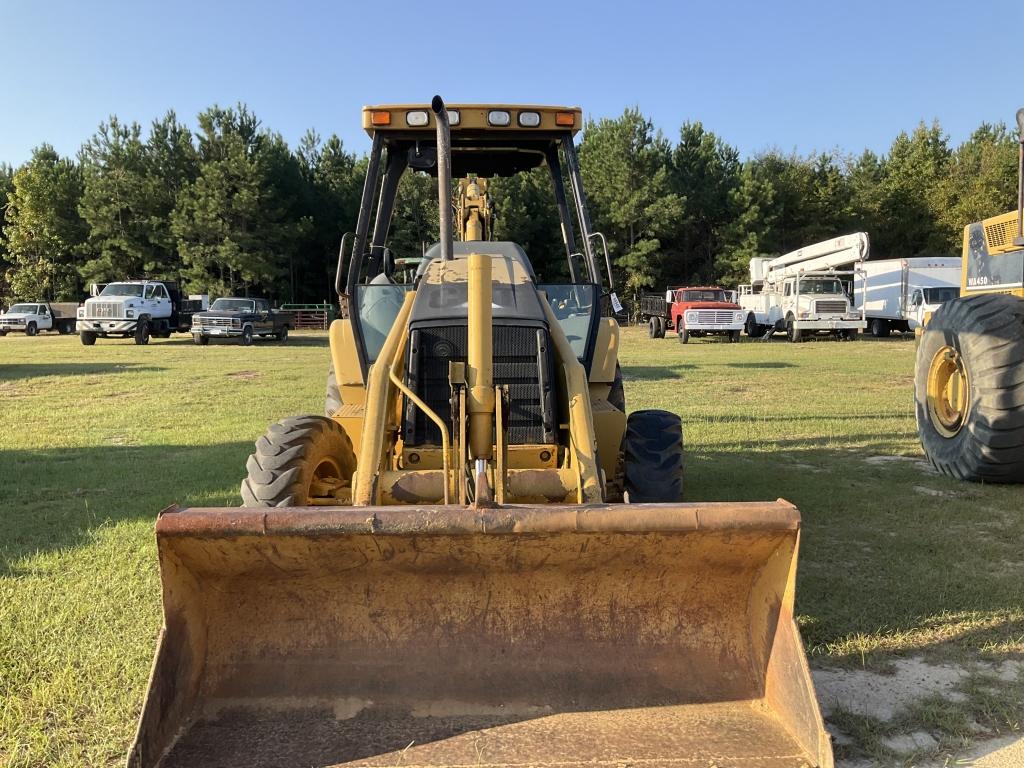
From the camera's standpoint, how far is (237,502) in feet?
18.6

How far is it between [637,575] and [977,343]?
14.9 feet

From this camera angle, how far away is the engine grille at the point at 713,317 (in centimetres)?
2655

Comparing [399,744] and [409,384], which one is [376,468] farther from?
[399,744]

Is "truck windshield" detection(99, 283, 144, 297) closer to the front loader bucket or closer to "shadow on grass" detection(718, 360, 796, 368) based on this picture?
"shadow on grass" detection(718, 360, 796, 368)

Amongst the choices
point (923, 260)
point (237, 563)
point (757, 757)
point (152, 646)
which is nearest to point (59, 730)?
point (152, 646)

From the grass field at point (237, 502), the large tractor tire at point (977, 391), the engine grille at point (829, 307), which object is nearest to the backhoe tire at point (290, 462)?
the grass field at point (237, 502)

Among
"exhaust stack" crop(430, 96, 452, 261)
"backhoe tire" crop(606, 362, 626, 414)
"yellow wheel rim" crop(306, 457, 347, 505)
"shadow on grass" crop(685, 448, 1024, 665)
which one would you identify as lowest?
"shadow on grass" crop(685, 448, 1024, 665)

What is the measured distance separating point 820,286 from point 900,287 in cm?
359

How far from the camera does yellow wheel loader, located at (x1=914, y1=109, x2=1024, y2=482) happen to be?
5.85 m

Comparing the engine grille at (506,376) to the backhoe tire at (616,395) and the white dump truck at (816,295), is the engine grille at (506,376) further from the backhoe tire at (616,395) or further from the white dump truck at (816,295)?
the white dump truck at (816,295)

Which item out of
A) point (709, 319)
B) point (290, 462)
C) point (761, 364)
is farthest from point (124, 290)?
point (290, 462)

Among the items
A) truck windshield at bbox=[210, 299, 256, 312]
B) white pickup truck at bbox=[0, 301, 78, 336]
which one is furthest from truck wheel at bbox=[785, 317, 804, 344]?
white pickup truck at bbox=[0, 301, 78, 336]

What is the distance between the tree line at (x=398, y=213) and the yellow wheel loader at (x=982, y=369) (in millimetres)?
32121

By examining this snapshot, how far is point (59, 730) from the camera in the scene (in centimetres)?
285
